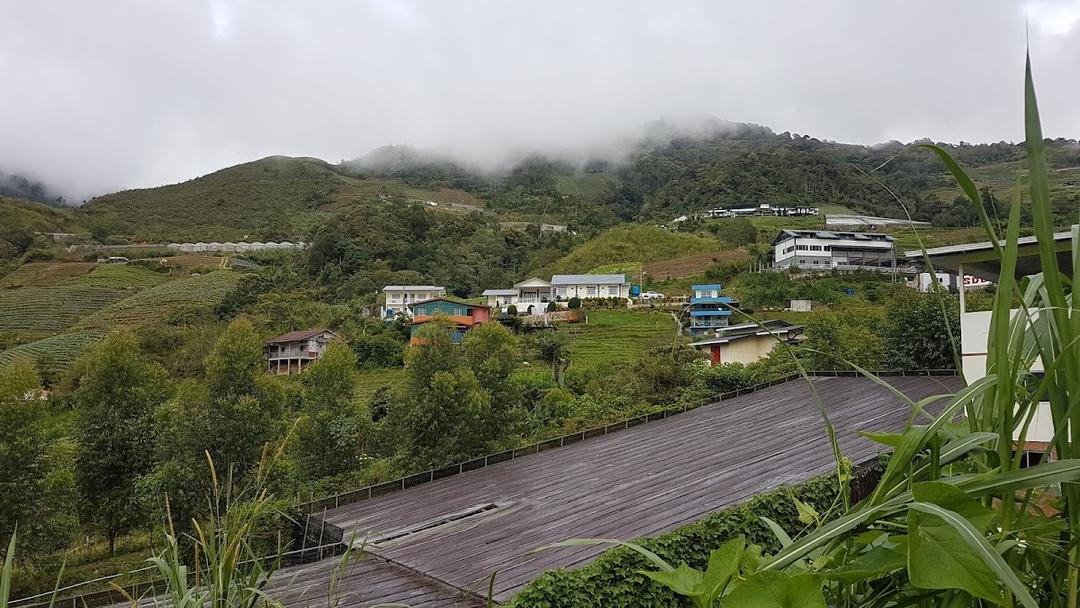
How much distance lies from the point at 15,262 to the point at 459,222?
112 feet

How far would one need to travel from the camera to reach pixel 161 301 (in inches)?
1491

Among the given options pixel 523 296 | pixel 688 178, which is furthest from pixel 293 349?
pixel 688 178

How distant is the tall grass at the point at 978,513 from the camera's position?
0.40 meters

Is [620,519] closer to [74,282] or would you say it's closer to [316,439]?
[316,439]

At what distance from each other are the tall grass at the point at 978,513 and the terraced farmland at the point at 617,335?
813 inches

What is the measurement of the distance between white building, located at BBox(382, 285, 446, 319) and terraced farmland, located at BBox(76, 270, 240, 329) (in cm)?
1011

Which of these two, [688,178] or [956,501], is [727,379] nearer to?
[956,501]

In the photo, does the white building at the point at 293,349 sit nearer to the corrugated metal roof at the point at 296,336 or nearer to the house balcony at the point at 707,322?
the corrugated metal roof at the point at 296,336

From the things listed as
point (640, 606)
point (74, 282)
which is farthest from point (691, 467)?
point (74, 282)

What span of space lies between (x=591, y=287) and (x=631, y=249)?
12.0 meters

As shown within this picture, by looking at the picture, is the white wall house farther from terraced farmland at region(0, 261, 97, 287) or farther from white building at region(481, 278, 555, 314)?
terraced farmland at region(0, 261, 97, 287)

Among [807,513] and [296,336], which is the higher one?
[807,513]

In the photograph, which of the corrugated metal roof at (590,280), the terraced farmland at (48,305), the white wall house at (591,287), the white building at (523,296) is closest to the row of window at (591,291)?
the white wall house at (591,287)

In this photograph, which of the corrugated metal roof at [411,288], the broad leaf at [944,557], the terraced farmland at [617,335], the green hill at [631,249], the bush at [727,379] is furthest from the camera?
the green hill at [631,249]
